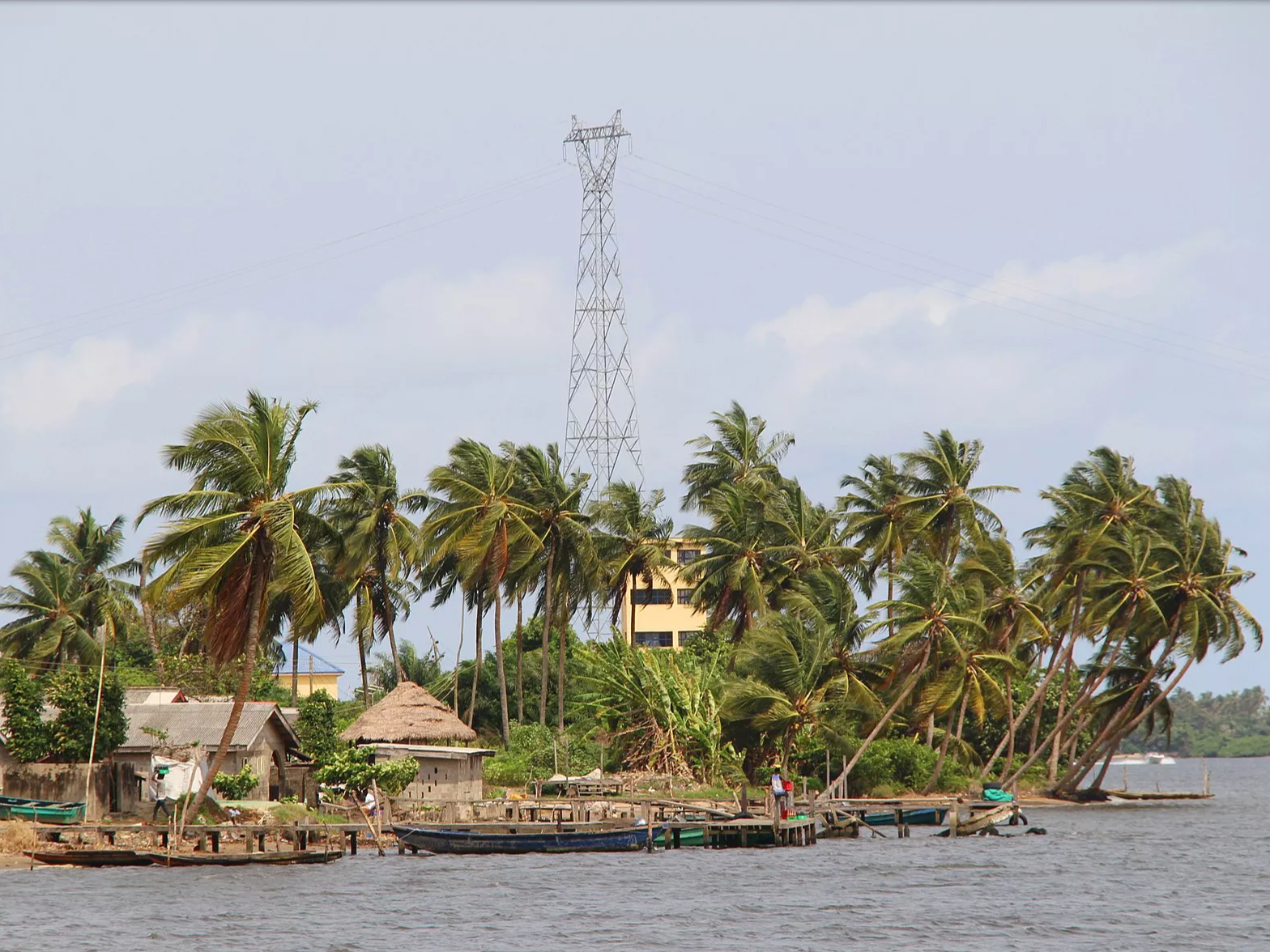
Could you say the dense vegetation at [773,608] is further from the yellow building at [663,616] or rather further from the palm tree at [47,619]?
the yellow building at [663,616]

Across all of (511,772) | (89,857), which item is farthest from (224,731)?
(511,772)

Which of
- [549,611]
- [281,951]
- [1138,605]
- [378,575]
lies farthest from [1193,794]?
[281,951]

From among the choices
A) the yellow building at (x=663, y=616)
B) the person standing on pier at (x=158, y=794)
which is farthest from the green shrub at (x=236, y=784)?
the yellow building at (x=663, y=616)

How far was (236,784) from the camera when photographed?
48438 millimetres

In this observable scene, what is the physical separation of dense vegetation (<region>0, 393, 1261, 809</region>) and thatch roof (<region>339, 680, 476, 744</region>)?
4.16 meters

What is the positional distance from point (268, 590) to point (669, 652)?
1202 inches

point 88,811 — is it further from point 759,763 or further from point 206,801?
point 759,763

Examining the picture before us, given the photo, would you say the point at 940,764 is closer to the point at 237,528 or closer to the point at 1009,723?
the point at 1009,723

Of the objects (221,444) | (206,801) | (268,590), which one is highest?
(221,444)

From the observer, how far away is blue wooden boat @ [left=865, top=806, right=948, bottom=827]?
190 ft

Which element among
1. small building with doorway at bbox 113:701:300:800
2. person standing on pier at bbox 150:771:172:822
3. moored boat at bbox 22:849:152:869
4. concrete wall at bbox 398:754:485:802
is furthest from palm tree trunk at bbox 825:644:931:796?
moored boat at bbox 22:849:152:869

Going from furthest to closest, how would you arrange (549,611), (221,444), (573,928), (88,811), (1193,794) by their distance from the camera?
(1193,794) < (549,611) < (88,811) < (221,444) < (573,928)

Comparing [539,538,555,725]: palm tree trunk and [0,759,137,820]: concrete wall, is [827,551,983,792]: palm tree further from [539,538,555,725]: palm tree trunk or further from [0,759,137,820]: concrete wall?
[0,759,137,820]: concrete wall

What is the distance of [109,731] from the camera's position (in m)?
45.2
